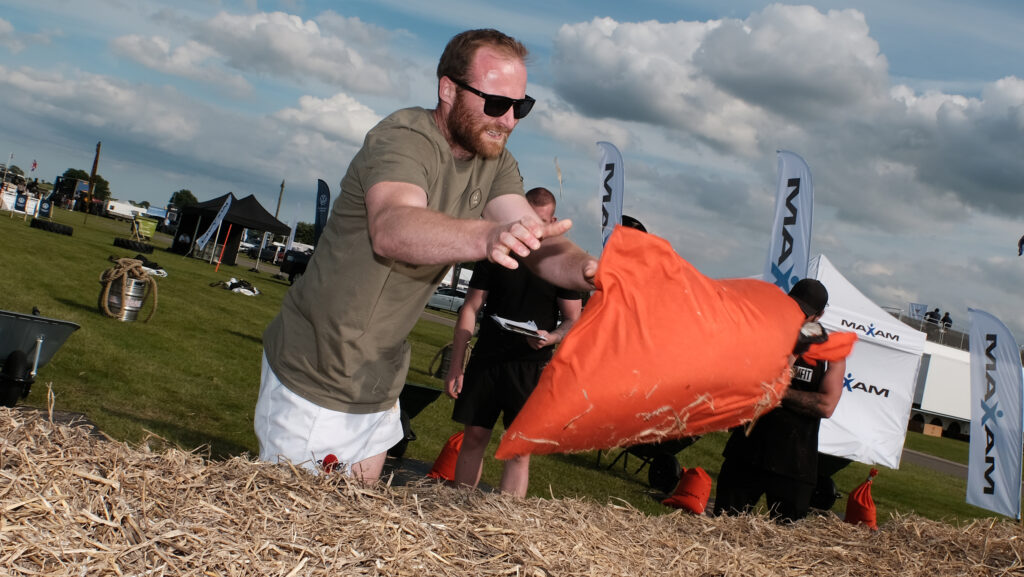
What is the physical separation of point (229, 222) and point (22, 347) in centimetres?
3080

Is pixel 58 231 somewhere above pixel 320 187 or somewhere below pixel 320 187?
below

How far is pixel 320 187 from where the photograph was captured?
18.2 metres

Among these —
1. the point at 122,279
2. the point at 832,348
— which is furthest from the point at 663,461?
the point at 122,279

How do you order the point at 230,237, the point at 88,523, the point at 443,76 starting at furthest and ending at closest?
the point at 230,237
the point at 443,76
the point at 88,523

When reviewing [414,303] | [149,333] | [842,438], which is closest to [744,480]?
[414,303]

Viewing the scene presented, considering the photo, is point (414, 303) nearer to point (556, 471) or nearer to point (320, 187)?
point (556, 471)

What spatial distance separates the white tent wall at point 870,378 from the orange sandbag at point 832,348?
9.33 metres

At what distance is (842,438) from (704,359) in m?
10.3

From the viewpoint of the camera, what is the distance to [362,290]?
2.53 meters

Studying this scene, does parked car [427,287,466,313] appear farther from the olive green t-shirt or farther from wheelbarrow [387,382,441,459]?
the olive green t-shirt

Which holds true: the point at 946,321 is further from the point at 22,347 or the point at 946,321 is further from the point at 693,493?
the point at 22,347

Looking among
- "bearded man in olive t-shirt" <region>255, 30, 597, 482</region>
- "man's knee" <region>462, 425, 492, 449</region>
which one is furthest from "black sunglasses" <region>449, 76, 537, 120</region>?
"man's knee" <region>462, 425, 492, 449</region>

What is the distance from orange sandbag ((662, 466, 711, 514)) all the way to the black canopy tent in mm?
30035

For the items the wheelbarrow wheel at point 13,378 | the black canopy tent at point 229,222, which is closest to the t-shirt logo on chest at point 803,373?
the wheelbarrow wheel at point 13,378
